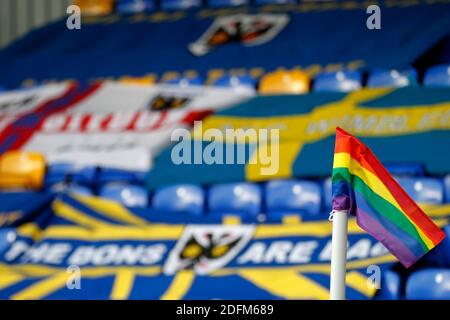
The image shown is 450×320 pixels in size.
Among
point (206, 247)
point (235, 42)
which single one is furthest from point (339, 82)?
point (206, 247)

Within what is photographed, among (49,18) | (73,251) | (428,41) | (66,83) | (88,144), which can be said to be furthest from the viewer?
(49,18)

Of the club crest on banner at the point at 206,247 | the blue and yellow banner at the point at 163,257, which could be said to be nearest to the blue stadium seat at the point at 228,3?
the blue and yellow banner at the point at 163,257

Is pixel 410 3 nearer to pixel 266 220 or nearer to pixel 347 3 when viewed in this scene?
pixel 347 3

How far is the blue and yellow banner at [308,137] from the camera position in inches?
190

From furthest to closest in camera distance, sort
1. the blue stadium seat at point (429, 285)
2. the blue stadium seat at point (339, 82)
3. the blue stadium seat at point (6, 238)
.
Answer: the blue stadium seat at point (339, 82) < the blue stadium seat at point (6, 238) < the blue stadium seat at point (429, 285)

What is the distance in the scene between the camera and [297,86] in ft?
19.2

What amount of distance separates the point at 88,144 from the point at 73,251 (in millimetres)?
1232

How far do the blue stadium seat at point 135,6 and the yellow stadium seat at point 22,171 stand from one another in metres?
2.41

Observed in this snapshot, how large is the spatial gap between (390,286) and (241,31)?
11.0ft

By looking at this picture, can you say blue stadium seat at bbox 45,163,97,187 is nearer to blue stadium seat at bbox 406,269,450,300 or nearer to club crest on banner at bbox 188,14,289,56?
club crest on banner at bbox 188,14,289,56

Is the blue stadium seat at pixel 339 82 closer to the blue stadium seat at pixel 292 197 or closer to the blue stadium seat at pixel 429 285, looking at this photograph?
the blue stadium seat at pixel 292 197

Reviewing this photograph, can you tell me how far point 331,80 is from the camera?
5844 millimetres
